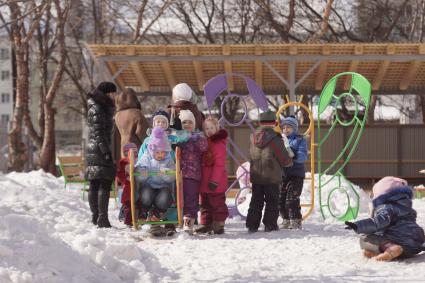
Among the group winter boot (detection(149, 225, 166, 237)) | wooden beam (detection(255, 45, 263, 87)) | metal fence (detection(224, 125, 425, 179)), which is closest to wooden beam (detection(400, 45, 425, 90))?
metal fence (detection(224, 125, 425, 179))

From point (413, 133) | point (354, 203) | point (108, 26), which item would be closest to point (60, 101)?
point (108, 26)

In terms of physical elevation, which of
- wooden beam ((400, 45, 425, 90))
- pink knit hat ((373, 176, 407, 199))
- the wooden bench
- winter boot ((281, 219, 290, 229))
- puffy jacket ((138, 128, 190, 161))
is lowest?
winter boot ((281, 219, 290, 229))

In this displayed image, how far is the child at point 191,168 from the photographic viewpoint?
8.03 m

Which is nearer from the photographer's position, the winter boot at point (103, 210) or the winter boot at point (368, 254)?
the winter boot at point (368, 254)

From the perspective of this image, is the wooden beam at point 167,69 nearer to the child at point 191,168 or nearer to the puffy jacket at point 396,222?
the child at point 191,168

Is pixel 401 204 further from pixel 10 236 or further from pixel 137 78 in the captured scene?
pixel 137 78

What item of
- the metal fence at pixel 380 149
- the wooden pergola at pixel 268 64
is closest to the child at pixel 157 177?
the wooden pergola at pixel 268 64

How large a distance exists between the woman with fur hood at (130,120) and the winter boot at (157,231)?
1526 millimetres

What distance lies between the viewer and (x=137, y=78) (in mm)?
18219

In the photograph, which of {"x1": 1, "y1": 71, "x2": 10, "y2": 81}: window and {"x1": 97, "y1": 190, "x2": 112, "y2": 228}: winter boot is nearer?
{"x1": 97, "y1": 190, "x2": 112, "y2": 228}: winter boot

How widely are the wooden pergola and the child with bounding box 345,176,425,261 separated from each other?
30.0ft

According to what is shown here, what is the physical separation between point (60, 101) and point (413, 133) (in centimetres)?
2758

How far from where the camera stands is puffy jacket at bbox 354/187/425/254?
6207 millimetres

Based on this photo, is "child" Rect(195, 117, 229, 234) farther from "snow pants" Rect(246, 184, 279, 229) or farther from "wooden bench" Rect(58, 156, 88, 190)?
"wooden bench" Rect(58, 156, 88, 190)
